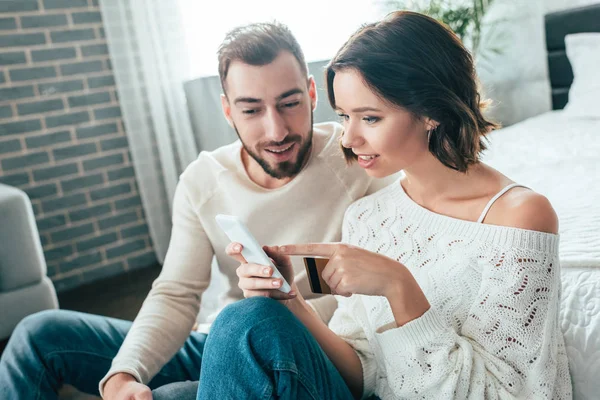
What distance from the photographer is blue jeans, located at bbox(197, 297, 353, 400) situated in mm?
867

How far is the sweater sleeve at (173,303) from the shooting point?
1238 millimetres

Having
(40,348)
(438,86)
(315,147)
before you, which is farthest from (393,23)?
(40,348)

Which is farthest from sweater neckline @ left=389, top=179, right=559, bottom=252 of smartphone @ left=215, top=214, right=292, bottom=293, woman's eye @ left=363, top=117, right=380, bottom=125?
smartphone @ left=215, top=214, right=292, bottom=293

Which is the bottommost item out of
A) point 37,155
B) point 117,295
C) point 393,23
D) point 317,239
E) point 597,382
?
point 117,295

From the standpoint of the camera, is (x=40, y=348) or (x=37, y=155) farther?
(x=37, y=155)

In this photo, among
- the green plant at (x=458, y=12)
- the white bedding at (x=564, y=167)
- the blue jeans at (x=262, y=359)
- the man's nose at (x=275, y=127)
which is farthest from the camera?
the green plant at (x=458, y=12)

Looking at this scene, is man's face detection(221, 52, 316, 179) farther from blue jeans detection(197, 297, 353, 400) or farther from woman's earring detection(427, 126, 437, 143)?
blue jeans detection(197, 297, 353, 400)

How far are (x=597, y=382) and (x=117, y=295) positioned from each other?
2.38 m

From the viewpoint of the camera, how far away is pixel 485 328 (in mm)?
922

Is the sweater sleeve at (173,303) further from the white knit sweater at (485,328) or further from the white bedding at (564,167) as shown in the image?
the white bedding at (564,167)

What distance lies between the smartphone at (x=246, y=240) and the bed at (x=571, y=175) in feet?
1.71

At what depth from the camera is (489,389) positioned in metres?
0.90

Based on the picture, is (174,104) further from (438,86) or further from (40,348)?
(438,86)

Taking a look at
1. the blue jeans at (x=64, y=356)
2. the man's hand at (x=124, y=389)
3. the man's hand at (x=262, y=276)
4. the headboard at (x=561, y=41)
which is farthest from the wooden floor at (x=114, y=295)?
the headboard at (x=561, y=41)
